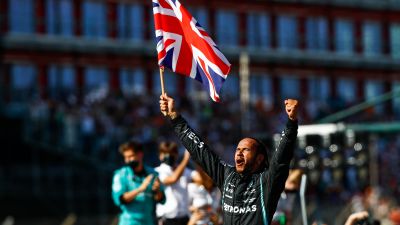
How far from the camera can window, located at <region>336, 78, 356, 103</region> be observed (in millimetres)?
54469

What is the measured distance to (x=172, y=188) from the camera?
40.4 ft

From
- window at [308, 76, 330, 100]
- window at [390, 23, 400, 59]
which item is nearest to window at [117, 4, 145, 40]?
window at [308, 76, 330, 100]

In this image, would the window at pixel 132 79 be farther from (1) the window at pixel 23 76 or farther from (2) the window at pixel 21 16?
(2) the window at pixel 21 16

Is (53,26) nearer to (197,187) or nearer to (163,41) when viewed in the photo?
(197,187)

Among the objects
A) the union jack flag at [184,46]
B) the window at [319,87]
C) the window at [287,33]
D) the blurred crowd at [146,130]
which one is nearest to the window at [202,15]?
the window at [287,33]

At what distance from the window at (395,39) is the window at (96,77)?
16766 mm

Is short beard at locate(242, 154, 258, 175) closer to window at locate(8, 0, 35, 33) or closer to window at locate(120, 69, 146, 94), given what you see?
window at locate(8, 0, 35, 33)

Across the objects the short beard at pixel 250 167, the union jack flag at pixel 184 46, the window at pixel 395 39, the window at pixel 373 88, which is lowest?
the short beard at pixel 250 167

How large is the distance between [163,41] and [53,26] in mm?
36743

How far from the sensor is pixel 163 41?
9039mm

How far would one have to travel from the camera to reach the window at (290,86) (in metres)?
52.7

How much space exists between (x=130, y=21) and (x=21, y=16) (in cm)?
572

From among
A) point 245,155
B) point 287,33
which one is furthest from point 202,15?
point 245,155

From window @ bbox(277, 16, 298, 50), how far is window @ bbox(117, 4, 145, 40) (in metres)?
7.77
